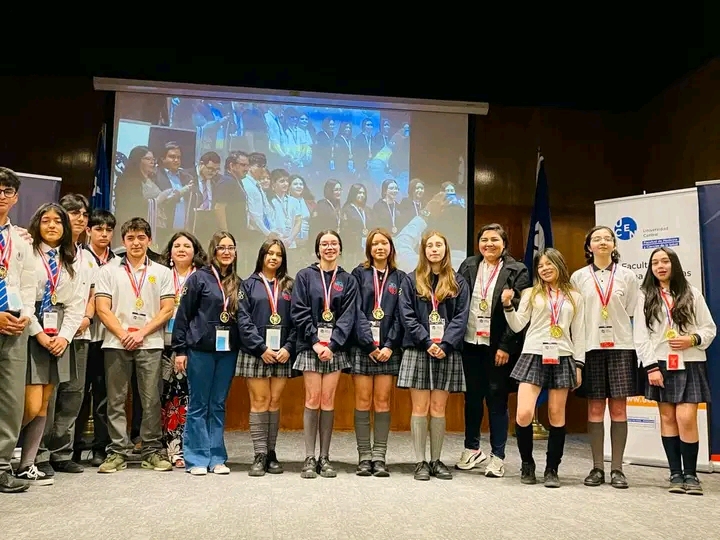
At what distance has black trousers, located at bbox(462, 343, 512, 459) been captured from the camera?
406cm

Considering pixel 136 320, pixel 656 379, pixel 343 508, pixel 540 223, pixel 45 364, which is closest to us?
pixel 343 508

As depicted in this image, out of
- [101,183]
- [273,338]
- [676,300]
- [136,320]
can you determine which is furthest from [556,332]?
[101,183]

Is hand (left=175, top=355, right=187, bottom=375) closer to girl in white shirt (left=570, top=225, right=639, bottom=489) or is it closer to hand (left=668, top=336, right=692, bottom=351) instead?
girl in white shirt (left=570, top=225, right=639, bottom=489)

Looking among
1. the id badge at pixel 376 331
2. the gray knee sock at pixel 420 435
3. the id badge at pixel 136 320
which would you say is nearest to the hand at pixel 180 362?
the id badge at pixel 136 320

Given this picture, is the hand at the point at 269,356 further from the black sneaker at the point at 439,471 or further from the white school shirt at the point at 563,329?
the white school shirt at the point at 563,329

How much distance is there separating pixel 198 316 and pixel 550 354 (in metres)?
2.09

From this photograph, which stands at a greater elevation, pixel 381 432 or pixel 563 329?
pixel 563 329

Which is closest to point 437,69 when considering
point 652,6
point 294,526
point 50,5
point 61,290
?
point 652,6

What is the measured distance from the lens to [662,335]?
3746mm

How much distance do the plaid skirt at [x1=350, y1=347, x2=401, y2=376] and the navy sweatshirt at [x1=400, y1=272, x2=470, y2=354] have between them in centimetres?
16

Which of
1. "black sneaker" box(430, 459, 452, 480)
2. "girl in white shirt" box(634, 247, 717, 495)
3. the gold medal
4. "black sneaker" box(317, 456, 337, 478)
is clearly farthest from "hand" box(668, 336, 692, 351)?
"black sneaker" box(317, 456, 337, 478)

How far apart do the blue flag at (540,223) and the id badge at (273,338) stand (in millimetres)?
3215

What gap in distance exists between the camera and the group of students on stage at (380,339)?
3701 millimetres

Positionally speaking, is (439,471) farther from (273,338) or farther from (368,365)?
(273,338)
